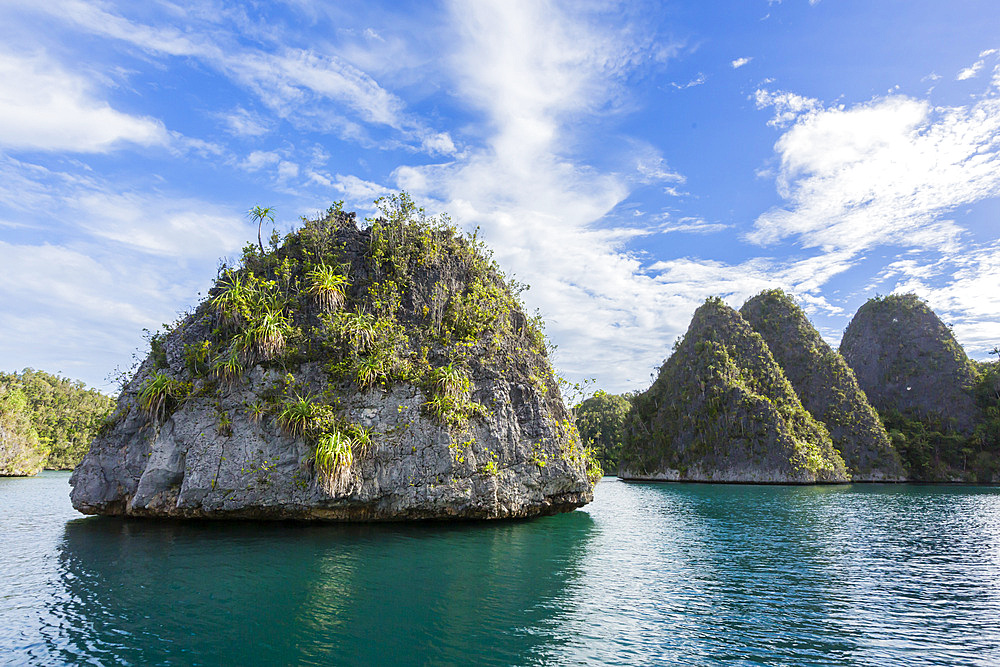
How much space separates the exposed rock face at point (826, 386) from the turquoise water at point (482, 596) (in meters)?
65.0

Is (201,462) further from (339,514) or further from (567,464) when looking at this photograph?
(567,464)

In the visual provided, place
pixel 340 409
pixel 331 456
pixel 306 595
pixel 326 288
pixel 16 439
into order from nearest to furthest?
1. pixel 306 595
2. pixel 331 456
3. pixel 340 409
4. pixel 326 288
5. pixel 16 439

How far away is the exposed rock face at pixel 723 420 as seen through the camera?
65188 millimetres

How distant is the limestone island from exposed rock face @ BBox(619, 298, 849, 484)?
164 millimetres

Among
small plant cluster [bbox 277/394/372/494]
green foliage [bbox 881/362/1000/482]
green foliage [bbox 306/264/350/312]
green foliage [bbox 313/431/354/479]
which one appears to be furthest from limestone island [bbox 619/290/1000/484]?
green foliage [bbox 313/431/354/479]

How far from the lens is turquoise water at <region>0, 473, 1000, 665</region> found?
6988mm

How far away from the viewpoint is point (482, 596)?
30.9 feet

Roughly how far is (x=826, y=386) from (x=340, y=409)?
86.3m

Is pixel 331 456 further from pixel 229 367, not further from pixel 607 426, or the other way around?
pixel 607 426

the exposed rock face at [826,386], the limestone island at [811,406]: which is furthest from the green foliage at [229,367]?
the exposed rock face at [826,386]

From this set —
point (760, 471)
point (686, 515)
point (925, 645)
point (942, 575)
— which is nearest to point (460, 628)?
point (925, 645)

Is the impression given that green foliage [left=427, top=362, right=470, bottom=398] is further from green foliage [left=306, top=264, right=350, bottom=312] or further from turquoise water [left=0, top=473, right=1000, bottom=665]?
green foliage [left=306, top=264, right=350, bottom=312]

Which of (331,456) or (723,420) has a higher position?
(723,420)

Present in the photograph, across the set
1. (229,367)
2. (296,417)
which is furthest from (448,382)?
(229,367)
